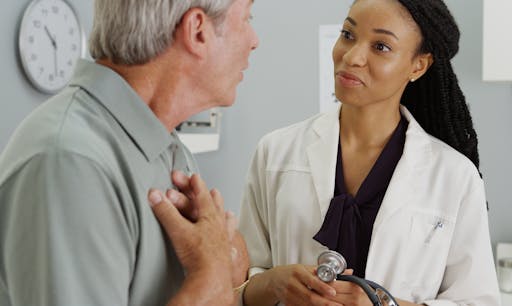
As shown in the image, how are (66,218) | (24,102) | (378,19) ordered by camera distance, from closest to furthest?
(66,218) < (378,19) < (24,102)

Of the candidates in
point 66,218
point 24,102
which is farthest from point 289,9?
point 66,218

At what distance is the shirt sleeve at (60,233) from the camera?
66 cm

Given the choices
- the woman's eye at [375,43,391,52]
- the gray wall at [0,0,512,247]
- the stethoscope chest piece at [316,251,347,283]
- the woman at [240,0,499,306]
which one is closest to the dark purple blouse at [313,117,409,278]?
the woman at [240,0,499,306]

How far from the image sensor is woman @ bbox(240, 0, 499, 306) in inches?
52.6

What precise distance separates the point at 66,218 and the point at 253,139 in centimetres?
229

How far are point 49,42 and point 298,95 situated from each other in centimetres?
133

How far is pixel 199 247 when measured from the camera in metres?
0.82

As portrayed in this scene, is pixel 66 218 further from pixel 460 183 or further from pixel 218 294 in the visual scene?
pixel 460 183

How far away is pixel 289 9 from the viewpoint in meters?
2.86

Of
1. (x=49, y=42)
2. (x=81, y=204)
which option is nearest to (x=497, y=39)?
(x=49, y=42)

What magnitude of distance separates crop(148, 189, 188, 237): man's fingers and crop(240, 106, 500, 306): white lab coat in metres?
0.62

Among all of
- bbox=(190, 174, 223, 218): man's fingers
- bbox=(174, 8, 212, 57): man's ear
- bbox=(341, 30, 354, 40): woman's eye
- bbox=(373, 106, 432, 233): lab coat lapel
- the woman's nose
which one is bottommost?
bbox=(373, 106, 432, 233): lab coat lapel

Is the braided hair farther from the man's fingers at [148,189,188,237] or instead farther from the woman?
the man's fingers at [148,189,188,237]

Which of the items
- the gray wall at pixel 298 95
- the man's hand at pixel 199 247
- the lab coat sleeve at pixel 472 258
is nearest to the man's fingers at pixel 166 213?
the man's hand at pixel 199 247
